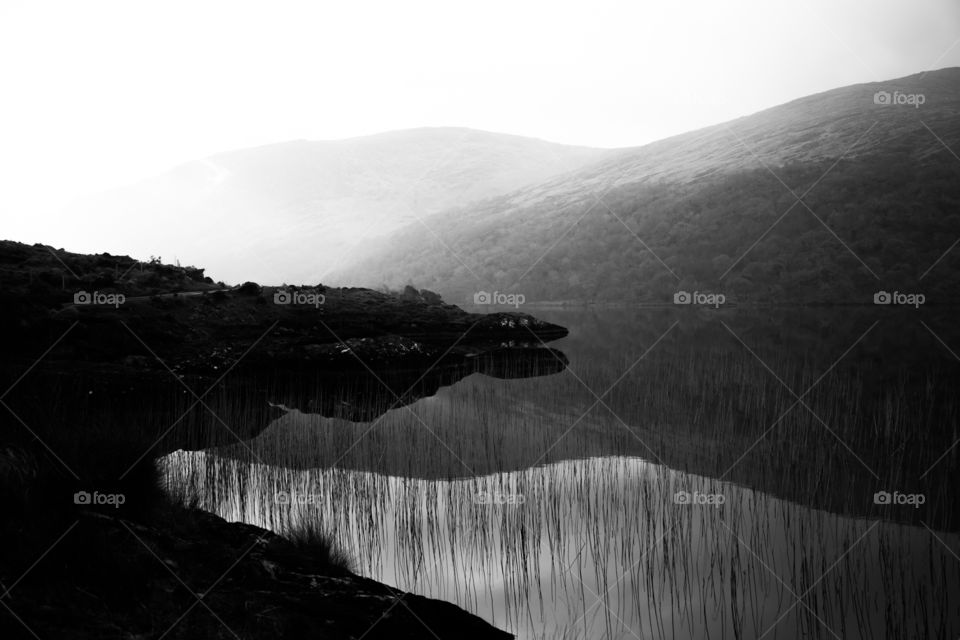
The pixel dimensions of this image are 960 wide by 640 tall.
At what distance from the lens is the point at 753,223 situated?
141ft

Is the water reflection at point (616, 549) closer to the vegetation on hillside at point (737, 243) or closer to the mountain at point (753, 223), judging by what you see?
the vegetation on hillside at point (737, 243)

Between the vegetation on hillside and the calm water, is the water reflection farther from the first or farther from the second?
the vegetation on hillside

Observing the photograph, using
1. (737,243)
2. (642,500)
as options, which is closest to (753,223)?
(737,243)

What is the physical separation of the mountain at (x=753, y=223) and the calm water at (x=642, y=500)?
31949 millimetres

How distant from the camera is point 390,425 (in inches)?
274

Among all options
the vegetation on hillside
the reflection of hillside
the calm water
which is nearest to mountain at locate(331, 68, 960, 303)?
the vegetation on hillside

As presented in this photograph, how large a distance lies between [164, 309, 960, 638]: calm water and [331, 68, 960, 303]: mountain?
31.9m

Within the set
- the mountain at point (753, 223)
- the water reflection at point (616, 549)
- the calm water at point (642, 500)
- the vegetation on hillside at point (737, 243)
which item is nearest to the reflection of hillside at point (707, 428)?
the calm water at point (642, 500)

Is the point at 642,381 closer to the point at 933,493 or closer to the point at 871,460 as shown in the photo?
the point at 871,460

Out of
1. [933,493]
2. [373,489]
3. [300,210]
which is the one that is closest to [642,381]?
[933,493]

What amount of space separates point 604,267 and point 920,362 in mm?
34855

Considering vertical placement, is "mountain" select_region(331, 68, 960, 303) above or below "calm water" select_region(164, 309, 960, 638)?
above

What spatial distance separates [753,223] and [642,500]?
4341 cm

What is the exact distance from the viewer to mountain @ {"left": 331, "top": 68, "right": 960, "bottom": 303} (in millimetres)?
36406
